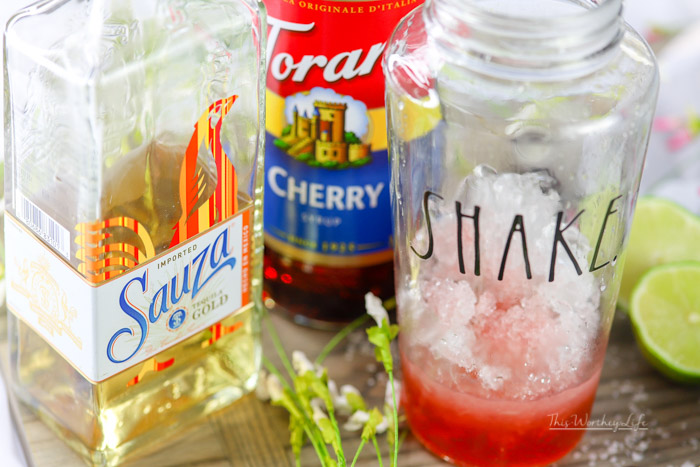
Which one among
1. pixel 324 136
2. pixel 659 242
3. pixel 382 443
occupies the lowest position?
pixel 382 443

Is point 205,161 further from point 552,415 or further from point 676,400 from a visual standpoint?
point 676,400

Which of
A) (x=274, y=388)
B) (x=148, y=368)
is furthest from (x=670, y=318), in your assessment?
(x=148, y=368)

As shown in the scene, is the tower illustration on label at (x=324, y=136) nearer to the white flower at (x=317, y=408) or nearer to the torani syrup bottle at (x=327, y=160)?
the torani syrup bottle at (x=327, y=160)

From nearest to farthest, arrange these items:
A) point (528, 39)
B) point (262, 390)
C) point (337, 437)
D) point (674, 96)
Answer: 1. point (528, 39)
2. point (337, 437)
3. point (262, 390)
4. point (674, 96)

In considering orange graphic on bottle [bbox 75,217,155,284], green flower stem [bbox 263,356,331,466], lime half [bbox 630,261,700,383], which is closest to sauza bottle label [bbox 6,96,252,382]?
orange graphic on bottle [bbox 75,217,155,284]

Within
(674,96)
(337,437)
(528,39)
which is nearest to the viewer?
(528,39)

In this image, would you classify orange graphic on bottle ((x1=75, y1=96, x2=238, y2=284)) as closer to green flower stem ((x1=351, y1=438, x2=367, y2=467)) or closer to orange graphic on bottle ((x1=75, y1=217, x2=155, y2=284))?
orange graphic on bottle ((x1=75, y1=217, x2=155, y2=284))

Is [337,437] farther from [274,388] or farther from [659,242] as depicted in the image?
[659,242]
